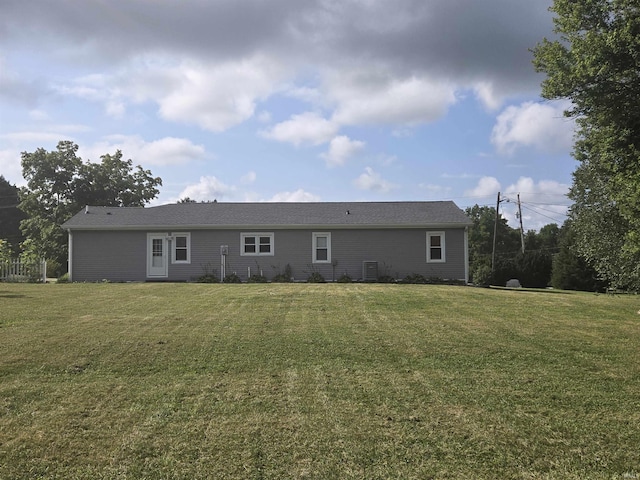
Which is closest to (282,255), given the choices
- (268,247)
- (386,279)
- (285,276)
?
(268,247)

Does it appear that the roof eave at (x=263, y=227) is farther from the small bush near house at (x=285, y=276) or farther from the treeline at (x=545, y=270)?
the treeline at (x=545, y=270)

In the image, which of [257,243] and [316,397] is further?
[257,243]

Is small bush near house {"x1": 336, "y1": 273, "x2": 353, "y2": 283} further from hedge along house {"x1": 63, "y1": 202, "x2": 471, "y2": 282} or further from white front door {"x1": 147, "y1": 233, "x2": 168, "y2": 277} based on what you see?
white front door {"x1": 147, "y1": 233, "x2": 168, "y2": 277}

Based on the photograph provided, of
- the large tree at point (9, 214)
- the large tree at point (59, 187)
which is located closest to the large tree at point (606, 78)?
the large tree at point (59, 187)

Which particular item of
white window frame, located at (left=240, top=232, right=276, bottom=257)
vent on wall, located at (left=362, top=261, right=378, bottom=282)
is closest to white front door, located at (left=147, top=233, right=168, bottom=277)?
white window frame, located at (left=240, top=232, right=276, bottom=257)

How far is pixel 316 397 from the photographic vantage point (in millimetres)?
5215

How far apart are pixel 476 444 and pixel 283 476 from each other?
1.64 metres

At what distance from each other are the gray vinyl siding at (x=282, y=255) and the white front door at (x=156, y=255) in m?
0.22

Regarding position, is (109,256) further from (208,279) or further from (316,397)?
(316,397)

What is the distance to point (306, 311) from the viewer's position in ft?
34.4

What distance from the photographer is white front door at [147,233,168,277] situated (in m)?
21.8

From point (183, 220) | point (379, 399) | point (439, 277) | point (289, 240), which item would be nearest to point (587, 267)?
point (439, 277)

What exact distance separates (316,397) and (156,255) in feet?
59.7

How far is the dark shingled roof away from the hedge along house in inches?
2.1
